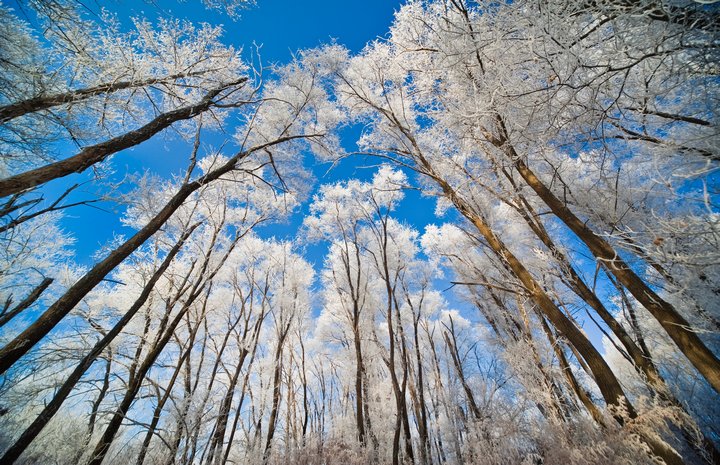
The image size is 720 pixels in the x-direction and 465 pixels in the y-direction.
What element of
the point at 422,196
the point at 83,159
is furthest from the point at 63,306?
the point at 422,196

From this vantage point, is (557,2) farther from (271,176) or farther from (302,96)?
(271,176)

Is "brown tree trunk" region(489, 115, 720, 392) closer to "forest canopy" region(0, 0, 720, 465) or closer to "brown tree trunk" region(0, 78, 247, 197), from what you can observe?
"forest canopy" region(0, 0, 720, 465)

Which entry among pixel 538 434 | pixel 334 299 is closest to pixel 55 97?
pixel 538 434

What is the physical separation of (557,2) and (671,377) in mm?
11555

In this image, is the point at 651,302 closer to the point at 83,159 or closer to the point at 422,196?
the point at 422,196

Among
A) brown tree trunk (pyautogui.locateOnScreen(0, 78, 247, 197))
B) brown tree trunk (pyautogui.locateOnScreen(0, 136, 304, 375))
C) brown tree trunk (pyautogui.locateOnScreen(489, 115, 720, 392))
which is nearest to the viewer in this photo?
brown tree trunk (pyautogui.locateOnScreen(0, 136, 304, 375))

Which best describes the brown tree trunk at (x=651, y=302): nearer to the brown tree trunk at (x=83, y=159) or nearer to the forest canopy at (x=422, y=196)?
the forest canopy at (x=422, y=196)

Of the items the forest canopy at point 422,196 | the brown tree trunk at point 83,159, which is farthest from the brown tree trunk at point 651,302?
the brown tree trunk at point 83,159

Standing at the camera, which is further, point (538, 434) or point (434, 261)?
point (434, 261)

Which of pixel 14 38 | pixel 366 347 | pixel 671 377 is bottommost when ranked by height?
pixel 671 377

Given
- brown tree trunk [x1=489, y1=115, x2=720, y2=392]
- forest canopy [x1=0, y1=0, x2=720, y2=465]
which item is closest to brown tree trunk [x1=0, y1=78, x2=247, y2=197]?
forest canopy [x1=0, y1=0, x2=720, y2=465]

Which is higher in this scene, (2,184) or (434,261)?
(434,261)

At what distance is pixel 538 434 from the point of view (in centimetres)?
500

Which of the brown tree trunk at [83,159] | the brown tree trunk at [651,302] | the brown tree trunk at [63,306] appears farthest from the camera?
the brown tree trunk at [651,302]
